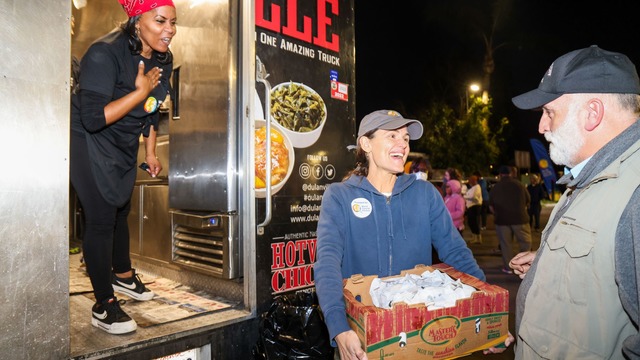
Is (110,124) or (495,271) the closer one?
(110,124)

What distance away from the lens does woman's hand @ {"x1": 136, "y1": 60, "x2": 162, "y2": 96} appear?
2.76 m

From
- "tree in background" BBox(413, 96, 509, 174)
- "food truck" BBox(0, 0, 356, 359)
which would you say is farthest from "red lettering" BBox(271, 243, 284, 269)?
"tree in background" BBox(413, 96, 509, 174)

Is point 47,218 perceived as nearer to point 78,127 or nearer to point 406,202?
A: point 78,127

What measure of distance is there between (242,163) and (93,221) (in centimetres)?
109

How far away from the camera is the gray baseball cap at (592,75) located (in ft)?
5.17

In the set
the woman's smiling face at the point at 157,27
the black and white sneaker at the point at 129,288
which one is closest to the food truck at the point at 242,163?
the black and white sneaker at the point at 129,288

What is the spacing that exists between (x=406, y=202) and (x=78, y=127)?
2141 millimetres

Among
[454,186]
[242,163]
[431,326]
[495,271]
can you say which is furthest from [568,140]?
[495,271]

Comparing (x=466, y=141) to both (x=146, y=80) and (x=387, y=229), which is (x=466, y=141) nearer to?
(x=387, y=229)

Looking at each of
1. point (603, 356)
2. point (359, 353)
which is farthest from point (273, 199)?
point (603, 356)

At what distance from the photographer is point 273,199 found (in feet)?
10.9

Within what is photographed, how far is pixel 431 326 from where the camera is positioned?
174 cm

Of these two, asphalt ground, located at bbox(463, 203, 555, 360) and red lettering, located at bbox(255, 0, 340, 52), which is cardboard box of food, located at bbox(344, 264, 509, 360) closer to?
red lettering, located at bbox(255, 0, 340, 52)

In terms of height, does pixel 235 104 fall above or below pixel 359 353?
above
